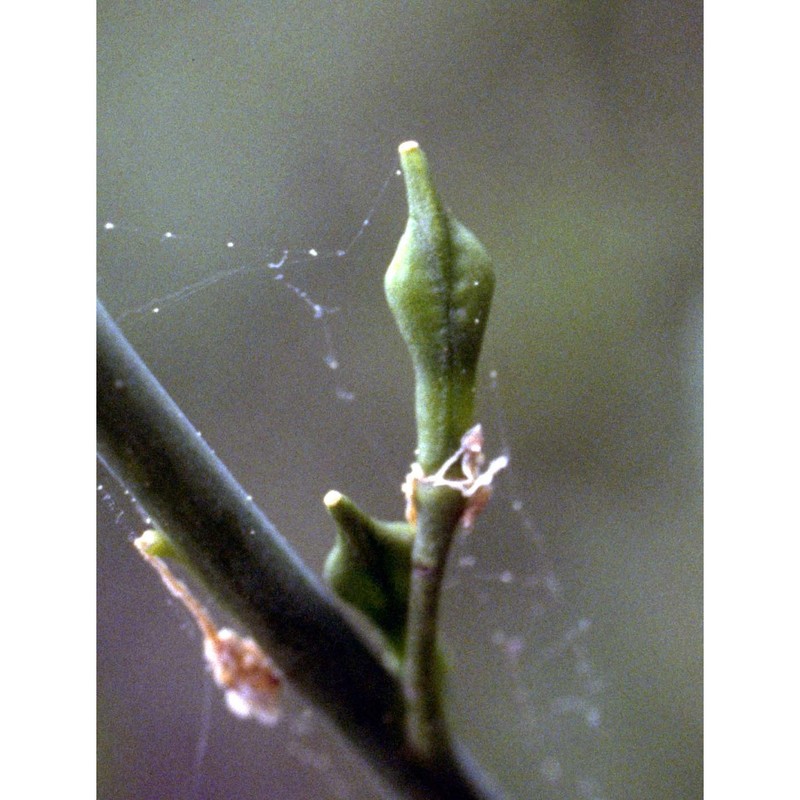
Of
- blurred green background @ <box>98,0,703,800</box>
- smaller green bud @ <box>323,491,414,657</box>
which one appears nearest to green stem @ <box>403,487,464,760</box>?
smaller green bud @ <box>323,491,414,657</box>

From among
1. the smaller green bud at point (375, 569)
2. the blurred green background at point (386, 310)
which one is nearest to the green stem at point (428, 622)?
the smaller green bud at point (375, 569)

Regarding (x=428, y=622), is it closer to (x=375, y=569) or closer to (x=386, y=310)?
(x=375, y=569)

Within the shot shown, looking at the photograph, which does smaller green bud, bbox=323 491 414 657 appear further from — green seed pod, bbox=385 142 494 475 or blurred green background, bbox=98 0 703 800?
blurred green background, bbox=98 0 703 800

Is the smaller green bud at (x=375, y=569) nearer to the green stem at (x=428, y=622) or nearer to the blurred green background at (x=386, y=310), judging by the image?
the green stem at (x=428, y=622)

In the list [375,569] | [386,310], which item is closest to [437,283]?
[375,569]
